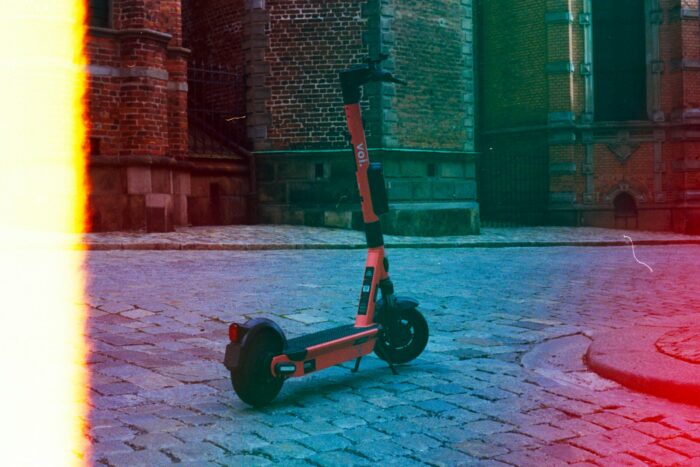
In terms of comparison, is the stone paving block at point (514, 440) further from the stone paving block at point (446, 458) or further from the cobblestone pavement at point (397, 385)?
Answer: the stone paving block at point (446, 458)

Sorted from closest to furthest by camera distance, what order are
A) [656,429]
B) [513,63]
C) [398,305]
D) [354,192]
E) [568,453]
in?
[568,453]
[656,429]
[398,305]
[354,192]
[513,63]

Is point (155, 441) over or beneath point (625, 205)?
beneath

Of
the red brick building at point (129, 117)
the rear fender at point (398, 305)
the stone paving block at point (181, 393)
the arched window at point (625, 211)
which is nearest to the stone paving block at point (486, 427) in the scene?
the rear fender at point (398, 305)

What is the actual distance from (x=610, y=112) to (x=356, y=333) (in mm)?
20421

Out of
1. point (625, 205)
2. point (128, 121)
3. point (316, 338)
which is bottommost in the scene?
point (316, 338)

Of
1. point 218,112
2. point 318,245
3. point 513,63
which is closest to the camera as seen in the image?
point 318,245

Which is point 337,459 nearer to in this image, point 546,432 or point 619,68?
point 546,432

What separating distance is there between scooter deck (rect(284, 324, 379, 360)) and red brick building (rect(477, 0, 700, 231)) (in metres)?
19.2

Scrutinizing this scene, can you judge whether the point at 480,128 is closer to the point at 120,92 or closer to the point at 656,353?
the point at 120,92

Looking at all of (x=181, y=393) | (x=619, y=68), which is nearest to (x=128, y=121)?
(x=181, y=393)

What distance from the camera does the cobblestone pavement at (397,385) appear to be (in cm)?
371

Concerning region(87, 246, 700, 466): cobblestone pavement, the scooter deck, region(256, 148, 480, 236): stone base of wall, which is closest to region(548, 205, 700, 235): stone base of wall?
region(256, 148, 480, 236): stone base of wall

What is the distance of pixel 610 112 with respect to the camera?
23.5 m

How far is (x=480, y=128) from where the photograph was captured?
25750mm
